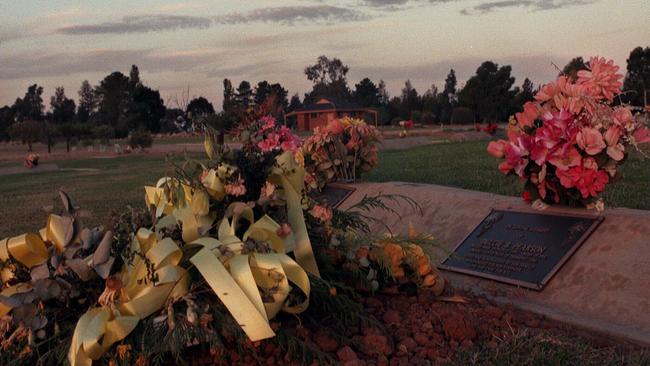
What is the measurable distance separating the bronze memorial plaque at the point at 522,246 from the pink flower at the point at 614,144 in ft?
1.51

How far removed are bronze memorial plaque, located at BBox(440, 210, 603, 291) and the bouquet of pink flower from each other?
0.83ft

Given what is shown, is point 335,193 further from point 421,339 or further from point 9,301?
point 9,301

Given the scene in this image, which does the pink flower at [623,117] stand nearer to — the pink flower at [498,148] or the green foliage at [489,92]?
the pink flower at [498,148]

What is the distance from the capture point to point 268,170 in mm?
3922

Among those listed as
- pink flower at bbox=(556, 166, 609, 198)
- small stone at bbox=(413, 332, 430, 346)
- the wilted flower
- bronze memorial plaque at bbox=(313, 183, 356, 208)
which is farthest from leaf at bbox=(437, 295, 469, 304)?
bronze memorial plaque at bbox=(313, 183, 356, 208)

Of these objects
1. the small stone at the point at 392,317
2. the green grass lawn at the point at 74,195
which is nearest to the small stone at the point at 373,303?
the small stone at the point at 392,317

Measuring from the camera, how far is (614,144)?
5.28 meters

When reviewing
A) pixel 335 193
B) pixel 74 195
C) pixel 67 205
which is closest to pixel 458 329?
pixel 67 205

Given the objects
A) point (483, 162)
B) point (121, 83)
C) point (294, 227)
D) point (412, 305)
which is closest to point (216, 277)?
point (294, 227)

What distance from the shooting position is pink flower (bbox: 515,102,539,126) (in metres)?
5.64

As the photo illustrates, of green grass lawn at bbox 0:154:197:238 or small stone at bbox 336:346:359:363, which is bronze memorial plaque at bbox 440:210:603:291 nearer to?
small stone at bbox 336:346:359:363

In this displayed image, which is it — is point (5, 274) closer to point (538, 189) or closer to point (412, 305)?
point (412, 305)

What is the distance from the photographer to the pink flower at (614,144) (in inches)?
206

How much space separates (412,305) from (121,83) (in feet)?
243
